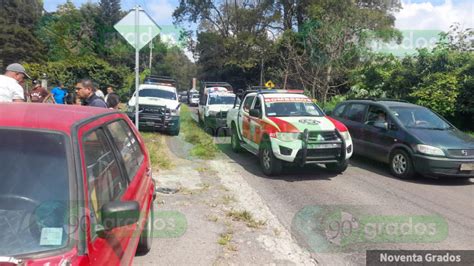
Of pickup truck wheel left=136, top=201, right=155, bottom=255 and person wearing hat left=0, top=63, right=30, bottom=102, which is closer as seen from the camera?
pickup truck wheel left=136, top=201, right=155, bottom=255

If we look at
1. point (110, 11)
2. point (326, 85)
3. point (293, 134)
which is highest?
point (110, 11)

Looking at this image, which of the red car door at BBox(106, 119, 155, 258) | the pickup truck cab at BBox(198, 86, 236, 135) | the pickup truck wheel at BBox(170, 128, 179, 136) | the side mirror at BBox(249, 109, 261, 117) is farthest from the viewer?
the pickup truck cab at BBox(198, 86, 236, 135)

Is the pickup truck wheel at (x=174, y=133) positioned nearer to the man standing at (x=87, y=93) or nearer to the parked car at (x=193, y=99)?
the man standing at (x=87, y=93)

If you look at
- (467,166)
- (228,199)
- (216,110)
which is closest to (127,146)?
(228,199)

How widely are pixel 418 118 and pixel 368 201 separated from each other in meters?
3.50

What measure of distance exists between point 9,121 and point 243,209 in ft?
14.0

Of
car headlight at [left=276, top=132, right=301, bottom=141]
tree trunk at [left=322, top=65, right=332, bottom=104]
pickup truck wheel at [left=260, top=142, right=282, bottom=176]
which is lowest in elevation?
pickup truck wheel at [left=260, top=142, right=282, bottom=176]

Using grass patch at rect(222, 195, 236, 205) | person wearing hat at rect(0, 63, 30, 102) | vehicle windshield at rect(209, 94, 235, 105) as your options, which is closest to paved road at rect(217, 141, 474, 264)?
grass patch at rect(222, 195, 236, 205)

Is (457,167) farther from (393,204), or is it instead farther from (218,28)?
(218,28)

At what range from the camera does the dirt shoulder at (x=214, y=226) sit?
14.9ft

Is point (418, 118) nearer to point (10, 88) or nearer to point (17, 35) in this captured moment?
point (10, 88)

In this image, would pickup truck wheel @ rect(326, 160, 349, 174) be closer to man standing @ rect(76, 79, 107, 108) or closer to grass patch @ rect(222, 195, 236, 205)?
grass patch @ rect(222, 195, 236, 205)

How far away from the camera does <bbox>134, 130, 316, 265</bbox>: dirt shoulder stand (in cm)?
455

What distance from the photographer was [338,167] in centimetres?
893
